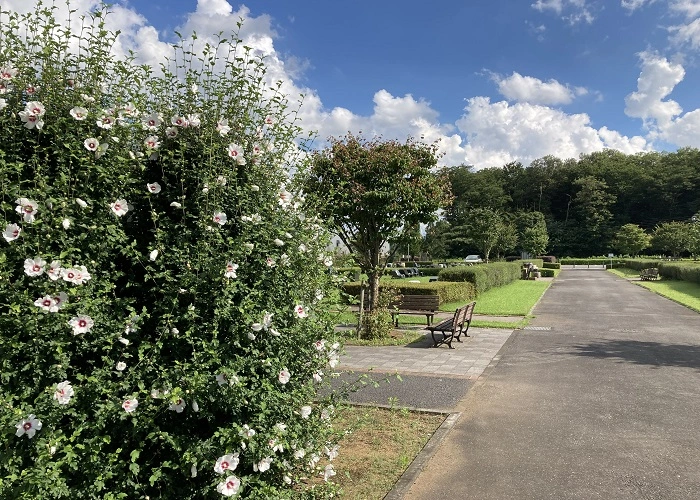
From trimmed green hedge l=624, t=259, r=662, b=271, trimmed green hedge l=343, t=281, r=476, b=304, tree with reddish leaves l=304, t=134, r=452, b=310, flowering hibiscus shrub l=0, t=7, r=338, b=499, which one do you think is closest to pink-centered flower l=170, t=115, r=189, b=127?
flowering hibiscus shrub l=0, t=7, r=338, b=499

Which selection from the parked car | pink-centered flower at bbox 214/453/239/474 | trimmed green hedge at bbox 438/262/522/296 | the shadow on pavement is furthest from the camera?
the parked car

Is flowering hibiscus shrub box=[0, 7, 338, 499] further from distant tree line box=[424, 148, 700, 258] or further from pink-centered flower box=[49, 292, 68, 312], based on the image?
distant tree line box=[424, 148, 700, 258]

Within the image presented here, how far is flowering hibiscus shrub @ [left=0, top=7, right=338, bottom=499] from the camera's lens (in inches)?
95.7

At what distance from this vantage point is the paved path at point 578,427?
3.96m

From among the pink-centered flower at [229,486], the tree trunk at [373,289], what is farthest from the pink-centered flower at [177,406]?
the tree trunk at [373,289]

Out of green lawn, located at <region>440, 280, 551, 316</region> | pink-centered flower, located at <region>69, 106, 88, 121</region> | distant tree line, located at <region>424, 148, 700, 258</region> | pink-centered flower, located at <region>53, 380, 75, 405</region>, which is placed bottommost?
green lawn, located at <region>440, 280, 551, 316</region>

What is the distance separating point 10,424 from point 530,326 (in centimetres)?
1268

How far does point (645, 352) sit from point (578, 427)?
17.0 ft

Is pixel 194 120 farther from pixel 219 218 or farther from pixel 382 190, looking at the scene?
pixel 382 190

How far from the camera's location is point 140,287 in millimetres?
2793

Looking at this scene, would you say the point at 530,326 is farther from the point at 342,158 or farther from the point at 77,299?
the point at 77,299

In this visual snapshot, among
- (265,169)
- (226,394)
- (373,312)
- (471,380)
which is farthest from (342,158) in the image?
(226,394)

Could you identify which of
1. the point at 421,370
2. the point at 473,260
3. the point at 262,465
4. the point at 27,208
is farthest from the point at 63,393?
the point at 473,260

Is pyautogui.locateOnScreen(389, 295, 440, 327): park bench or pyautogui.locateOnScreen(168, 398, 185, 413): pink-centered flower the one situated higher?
pyautogui.locateOnScreen(168, 398, 185, 413): pink-centered flower
